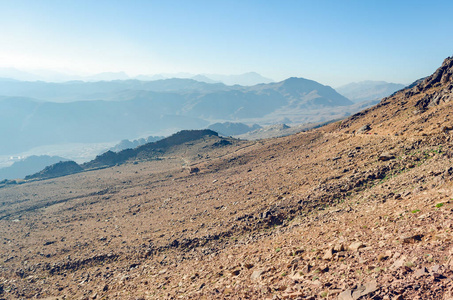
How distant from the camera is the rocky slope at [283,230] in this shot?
8758 millimetres

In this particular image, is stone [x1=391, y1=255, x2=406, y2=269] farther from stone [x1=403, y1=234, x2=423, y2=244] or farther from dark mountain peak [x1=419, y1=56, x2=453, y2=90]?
dark mountain peak [x1=419, y1=56, x2=453, y2=90]

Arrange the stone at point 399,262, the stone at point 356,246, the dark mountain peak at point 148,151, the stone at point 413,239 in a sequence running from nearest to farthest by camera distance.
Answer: the stone at point 399,262 < the stone at point 413,239 < the stone at point 356,246 < the dark mountain peak at point 148,151

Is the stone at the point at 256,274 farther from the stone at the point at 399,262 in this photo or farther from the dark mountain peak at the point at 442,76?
the dark mountain peak at the point at 442,76

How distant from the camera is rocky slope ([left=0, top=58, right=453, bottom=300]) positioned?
28.7 feet

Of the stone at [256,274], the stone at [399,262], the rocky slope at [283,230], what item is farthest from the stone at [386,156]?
the stone at [256,274]

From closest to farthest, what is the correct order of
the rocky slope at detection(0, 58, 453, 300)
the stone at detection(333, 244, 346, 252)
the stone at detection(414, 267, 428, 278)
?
1. the stone at detection(414, 267, 428, 278)
2. the rocky slope at detection(0, 58, 453, 300)
3. the stone at detection(333, 244, 346, 252)

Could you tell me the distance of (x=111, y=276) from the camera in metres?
18.5

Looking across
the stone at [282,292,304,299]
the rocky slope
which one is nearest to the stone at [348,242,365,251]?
the rocky slope

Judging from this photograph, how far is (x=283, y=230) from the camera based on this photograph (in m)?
16.3

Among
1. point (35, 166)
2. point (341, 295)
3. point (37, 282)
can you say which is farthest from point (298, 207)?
point (35, 166)

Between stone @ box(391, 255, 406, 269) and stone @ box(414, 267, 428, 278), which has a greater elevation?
stone @ box(414, 267, 428, 278)

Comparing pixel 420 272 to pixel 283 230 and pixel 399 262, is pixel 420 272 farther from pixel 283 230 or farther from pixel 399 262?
pixel 283 230

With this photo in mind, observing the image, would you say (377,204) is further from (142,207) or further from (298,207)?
(142,207)

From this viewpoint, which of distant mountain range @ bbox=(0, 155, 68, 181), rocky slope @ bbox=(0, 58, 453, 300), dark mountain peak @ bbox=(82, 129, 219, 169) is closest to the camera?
rocky slope @ bbox=(0, 58, 453, 300)
